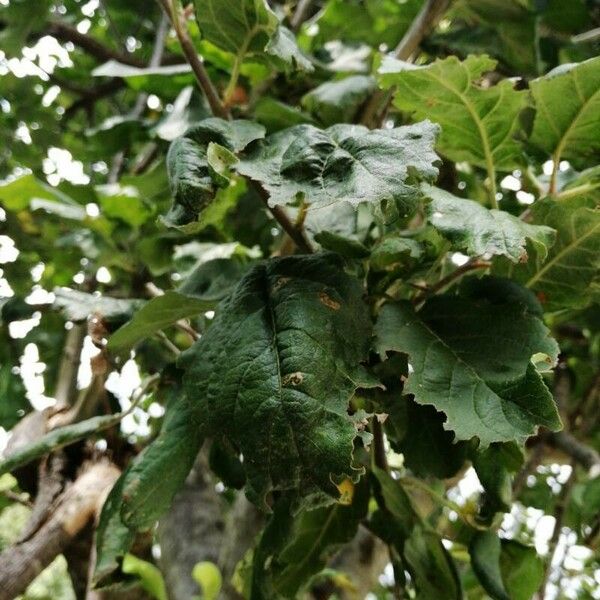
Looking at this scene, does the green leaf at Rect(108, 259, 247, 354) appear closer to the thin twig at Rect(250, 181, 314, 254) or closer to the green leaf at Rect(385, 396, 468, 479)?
the thin twig at Rect(250, 181, 314, 254)

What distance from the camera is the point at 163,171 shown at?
128 centimetres

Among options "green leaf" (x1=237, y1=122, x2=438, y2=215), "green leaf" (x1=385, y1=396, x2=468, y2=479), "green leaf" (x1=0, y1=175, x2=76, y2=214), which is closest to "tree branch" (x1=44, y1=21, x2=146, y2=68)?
"green leaf" (x1=0, y1=175, x2=76, y2=214)

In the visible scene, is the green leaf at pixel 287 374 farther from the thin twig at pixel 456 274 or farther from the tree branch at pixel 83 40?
the tree branch at pixel 83 40

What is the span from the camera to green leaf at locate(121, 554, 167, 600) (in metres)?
1.16

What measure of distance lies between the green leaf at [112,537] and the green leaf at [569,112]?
684 millimetres

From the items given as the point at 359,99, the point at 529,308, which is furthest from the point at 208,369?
the point at 359,99

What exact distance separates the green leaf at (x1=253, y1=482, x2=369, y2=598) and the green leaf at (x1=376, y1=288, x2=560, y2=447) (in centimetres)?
27

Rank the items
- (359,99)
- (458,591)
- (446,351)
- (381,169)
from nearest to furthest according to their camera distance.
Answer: (381,169) < (446,351) < (458,591) < (359,99)

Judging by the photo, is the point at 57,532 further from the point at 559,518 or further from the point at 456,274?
the point at 559,518

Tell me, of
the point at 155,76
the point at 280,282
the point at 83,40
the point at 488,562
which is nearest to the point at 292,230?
the point at 280,282

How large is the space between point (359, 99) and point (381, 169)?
53 centimetres

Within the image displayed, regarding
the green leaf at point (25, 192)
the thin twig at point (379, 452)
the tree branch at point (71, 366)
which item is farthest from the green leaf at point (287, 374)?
the tree branch at point (71, 366)

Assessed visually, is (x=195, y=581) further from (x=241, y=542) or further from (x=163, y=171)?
(x=163, y=171)

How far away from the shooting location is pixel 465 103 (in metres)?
0.81
